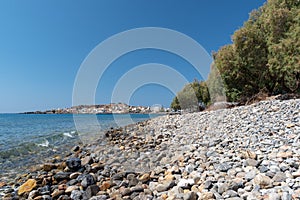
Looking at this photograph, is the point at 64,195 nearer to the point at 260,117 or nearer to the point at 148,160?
the point at 148,160

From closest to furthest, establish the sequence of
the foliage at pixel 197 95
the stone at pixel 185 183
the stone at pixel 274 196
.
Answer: the stone at pixel 274 196
the stone at pixel 185 183
the foliage at pixel 197 95

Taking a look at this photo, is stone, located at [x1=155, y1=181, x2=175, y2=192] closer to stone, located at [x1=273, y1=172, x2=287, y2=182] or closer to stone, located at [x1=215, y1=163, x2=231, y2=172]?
stone, located at [x1=215, y1=163, x2=231, y2=172]

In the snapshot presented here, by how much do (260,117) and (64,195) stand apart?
705 centimetres

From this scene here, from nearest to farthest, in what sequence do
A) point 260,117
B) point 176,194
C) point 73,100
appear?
1. point 176,194
2. point 260,117
3. point 73,100

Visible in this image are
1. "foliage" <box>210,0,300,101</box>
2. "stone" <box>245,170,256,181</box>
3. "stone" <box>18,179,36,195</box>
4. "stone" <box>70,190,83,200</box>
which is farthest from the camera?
"foliage" <box>210,0,300,101</box>

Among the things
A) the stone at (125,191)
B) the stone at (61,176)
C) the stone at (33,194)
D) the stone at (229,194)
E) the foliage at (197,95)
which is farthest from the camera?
the foliage at (197,95)

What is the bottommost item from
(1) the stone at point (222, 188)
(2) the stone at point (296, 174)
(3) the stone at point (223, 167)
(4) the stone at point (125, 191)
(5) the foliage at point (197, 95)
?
(4) the stone at point (125, 191)

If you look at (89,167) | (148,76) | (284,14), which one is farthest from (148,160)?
(284,14)

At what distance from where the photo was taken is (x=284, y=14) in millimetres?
14000

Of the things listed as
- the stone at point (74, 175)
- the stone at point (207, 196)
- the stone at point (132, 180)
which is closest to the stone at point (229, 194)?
the stone at point (207, 196)

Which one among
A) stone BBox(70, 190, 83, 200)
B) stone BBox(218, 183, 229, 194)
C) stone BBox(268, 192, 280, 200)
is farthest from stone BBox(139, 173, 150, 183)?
stone BBox(268, 192, 280, 200)

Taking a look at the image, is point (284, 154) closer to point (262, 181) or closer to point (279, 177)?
point (279, 177)

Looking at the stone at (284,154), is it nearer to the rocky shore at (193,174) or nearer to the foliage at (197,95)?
the rocky shore at (193,174)

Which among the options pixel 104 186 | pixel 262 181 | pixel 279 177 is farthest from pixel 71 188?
pixel 279 177
